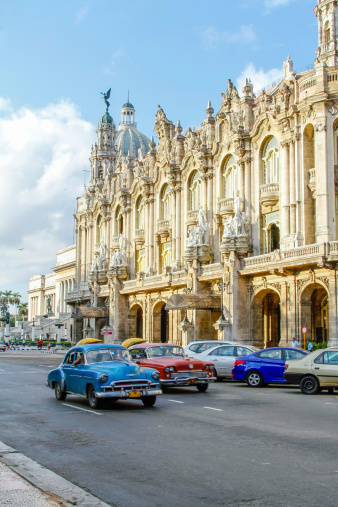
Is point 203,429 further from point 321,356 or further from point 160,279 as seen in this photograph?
point 160,279

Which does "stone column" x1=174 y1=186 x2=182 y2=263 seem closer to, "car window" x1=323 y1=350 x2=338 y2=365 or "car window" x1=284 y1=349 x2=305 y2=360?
"car window" x1=284 y1=349 x2=305 y2=360

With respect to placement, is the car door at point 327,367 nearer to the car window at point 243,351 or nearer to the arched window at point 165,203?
the car window at point 243,351

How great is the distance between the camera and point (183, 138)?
51.8m

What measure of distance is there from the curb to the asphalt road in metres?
0.20

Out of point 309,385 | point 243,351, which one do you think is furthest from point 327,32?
point 309,385

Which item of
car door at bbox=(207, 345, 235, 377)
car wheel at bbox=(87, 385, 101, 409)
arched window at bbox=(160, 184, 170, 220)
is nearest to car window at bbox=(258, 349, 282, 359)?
car door at bbox=(207, 345, 235, 377)

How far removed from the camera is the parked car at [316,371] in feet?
61.6

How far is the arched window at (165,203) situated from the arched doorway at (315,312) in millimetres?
19221

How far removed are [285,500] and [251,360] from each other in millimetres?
15392

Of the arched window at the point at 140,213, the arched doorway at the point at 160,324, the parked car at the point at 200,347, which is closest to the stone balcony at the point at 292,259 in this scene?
the parked car at the point at 200,347

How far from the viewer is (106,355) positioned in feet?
53.1

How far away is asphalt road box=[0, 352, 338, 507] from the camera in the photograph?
723cm

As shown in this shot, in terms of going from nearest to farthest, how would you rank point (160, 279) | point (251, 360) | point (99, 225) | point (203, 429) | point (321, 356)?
point (203, 429) → point (321, 356) → point (251, 360) → point (160, 279) → point (99, 225)

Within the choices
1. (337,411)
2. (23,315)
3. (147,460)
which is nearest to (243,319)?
(337,411)
